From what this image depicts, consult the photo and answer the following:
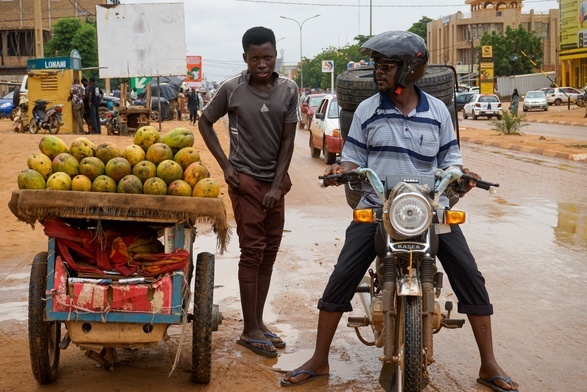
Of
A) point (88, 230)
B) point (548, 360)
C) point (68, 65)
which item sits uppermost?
point (68, 65)

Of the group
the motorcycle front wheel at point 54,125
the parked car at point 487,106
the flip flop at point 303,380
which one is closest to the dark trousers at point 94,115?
the motorcycle front wheel at point 54,125

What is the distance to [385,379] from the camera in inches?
163

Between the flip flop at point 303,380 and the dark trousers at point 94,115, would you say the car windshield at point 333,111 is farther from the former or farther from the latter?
the flip flop at point 303,380

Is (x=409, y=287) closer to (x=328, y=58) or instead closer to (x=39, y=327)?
(x=39, y=327)

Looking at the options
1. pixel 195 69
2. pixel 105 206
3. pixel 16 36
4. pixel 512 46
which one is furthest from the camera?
pixel 512 46

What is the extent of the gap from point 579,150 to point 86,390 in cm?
1871

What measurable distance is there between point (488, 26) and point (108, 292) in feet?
321

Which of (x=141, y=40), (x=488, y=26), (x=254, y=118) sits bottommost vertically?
(x=254, y=118)

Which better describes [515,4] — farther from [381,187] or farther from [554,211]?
[381,187]

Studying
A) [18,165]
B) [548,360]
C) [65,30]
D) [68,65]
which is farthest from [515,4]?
[548,360]

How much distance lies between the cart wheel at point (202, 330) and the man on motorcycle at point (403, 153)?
2.24 ft

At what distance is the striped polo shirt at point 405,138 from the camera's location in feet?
14.9

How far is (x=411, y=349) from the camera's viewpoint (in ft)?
12.4

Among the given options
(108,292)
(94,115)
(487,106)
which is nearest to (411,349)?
(108,292)
